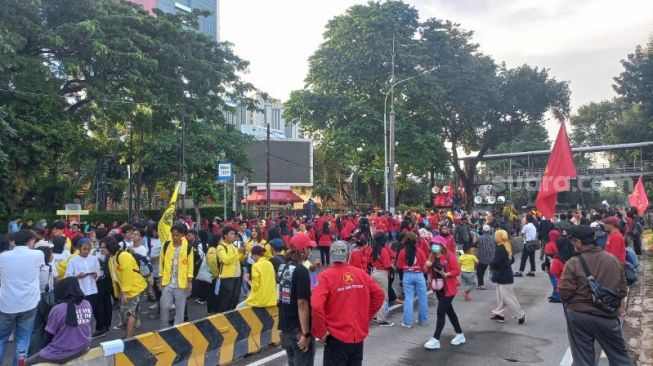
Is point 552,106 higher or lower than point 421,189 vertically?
higher

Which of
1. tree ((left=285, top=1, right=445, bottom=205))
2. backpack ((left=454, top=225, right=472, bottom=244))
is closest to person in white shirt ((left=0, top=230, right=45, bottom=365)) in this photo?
backpack ((left=454, top=225, right=472, bottom=244))

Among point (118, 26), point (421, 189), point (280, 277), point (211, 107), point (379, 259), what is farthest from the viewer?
point (421, 189)

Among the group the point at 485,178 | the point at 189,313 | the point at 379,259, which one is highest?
the point at 485,178

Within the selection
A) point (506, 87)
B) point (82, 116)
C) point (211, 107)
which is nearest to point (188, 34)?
point (211, 107)

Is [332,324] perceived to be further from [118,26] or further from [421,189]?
[421,189]

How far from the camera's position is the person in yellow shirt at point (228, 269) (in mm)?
8367

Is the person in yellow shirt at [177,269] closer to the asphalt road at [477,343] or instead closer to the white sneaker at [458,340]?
the asphalt road at [477,343]

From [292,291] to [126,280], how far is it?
379 centimetres

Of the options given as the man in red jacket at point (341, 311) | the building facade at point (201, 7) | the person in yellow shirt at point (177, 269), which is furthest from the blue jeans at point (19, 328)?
the building facade at point (201, 7)

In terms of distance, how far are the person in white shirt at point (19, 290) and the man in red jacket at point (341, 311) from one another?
3.60m

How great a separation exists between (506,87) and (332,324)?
127 ft

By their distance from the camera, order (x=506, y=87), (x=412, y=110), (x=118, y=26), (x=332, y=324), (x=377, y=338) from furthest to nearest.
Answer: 1. (x=506, y=87)
2. (x=412, y=110)
3. (x=118, y=26)
4. (x=377, y=338)
5. (x=332, y=324)

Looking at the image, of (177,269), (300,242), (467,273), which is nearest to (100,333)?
(177,269)

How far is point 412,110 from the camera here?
35.5m
